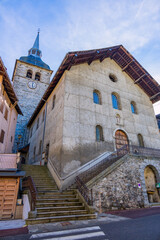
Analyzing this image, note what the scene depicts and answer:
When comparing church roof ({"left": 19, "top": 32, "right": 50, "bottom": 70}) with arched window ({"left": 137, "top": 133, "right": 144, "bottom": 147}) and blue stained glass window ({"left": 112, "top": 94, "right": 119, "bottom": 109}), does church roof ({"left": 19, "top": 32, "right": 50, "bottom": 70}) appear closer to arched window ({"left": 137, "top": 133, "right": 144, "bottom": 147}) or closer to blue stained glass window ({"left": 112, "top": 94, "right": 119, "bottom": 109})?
blue stained glass window ({"left": 112, "top": 94, "right": 119, "bottom": 109})

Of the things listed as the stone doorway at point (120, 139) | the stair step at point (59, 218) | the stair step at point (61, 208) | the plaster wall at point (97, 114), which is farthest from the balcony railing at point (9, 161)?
the stone doorway at point (120, 139)

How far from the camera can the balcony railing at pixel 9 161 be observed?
30.2 feet

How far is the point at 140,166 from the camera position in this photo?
10.3 metres

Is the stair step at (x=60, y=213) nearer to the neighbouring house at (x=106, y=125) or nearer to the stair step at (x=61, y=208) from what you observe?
the stair step at (x=61, y=208)

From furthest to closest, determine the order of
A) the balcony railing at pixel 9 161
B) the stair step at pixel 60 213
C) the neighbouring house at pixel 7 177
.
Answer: the balcony railing at pixel 9 161 → the neighbouring house at pixel 7 177 → the stair step at pixel 60 213

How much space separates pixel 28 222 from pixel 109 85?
13478 mm

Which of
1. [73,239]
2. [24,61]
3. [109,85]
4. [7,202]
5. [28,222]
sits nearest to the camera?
[73,239]

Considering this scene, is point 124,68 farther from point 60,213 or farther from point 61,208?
point 60,213

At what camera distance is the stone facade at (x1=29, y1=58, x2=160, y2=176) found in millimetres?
10831

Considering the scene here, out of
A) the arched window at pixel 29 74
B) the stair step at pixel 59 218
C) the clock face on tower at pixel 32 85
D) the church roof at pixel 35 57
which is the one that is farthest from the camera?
the church roof at pixel 35 57

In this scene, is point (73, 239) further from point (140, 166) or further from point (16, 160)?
point (140, 166)

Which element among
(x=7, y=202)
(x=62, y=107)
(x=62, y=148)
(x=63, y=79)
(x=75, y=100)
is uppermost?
(x=63, y=79)

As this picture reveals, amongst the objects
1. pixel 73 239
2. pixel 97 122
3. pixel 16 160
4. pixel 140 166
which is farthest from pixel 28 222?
pixel 97 122

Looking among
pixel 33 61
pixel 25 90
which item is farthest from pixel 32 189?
pixel 33 61
